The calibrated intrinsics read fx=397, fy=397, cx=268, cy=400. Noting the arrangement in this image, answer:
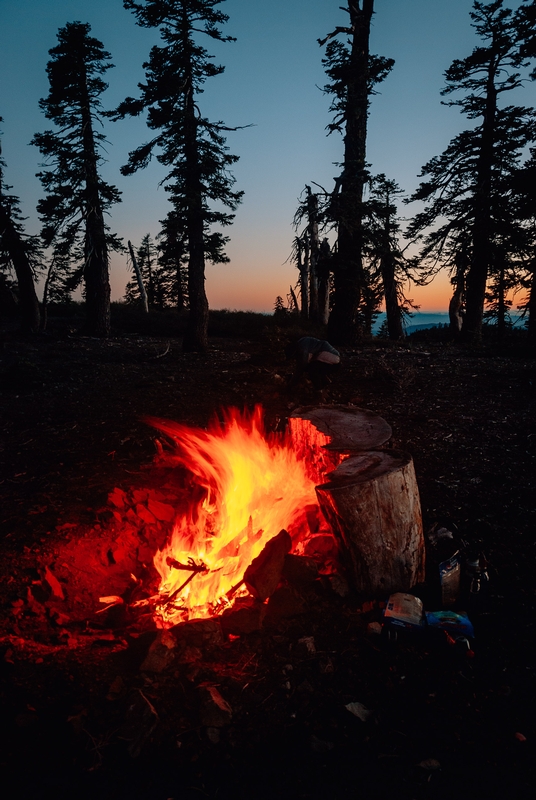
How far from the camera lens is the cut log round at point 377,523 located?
2.86m

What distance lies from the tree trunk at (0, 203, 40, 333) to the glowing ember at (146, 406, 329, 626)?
1540cm

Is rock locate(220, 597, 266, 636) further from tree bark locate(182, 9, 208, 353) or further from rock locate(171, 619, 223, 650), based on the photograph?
tree bark locate(182, 9, 208, 353)

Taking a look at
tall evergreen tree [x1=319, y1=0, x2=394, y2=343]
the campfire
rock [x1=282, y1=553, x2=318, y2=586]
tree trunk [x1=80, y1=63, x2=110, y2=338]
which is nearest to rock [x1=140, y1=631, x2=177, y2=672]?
the campfire

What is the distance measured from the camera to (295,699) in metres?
2.25

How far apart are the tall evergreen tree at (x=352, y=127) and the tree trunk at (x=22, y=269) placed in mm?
12685

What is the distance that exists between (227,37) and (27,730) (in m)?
15.8

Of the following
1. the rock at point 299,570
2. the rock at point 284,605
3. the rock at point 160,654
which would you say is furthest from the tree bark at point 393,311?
the rock at point 160,654

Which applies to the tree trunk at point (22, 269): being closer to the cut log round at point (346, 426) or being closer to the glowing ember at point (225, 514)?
the glowing ember at point (225, 514)

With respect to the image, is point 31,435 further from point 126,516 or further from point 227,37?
point 227,37

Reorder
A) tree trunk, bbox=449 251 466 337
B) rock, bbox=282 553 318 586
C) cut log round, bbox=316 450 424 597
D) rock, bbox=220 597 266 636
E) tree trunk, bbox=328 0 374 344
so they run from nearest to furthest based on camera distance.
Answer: rock, bbox=220 597 266 636
cut log round, bbox=316 450 424 597
rock, bbox=282 553 318 586
tree trunk, bbox=328 0 374 344
tree trunk, bbox=449 251 466 337

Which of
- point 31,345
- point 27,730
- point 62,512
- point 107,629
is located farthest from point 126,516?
point 31,345

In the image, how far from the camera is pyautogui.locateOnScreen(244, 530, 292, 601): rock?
115 inches

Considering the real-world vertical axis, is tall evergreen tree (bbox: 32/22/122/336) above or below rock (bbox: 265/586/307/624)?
above

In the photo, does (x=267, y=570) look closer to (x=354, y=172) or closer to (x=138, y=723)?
(x=138, y=723)
